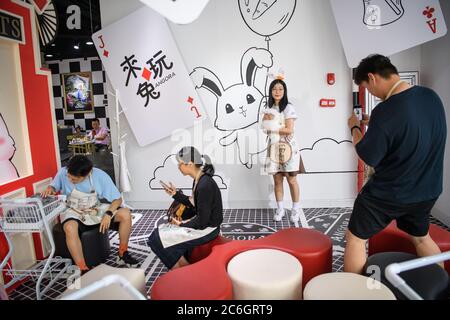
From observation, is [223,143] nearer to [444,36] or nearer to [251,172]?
[251,172]

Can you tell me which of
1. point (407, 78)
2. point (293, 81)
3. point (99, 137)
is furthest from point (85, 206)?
point (99, 137)

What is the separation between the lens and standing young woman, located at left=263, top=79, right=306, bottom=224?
3.72 meters

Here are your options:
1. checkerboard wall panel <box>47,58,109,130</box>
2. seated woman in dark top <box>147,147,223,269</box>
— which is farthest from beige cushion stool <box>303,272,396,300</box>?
checkerboard wall panel <box>47,58,109,130</box>

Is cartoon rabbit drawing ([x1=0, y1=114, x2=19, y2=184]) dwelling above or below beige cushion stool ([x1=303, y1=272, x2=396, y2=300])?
above

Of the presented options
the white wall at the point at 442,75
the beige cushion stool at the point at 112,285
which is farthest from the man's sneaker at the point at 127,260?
the white wall at the point at 442,75

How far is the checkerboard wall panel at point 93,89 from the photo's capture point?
898 centimetres

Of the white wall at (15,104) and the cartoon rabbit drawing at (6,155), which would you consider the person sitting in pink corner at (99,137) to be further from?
the cartoon rabbit drawing at (6,155)

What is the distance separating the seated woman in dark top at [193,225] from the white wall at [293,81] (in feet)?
6.13

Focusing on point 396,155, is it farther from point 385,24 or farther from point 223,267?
point 385,24

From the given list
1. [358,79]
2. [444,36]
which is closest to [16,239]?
[358,79]

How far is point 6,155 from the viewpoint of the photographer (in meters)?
2.84

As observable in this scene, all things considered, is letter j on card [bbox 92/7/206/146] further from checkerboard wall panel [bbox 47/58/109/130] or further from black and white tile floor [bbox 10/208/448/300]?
checkerboard wall panel [bbox 47/58/109/130]

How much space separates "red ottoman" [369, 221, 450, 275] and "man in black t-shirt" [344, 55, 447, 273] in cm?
29

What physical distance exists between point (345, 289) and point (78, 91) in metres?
9.08
